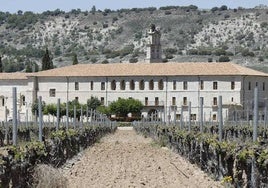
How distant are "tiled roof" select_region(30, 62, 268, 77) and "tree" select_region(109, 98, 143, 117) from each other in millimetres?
5640

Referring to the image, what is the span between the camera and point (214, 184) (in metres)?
19.3

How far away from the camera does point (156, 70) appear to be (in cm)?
10188

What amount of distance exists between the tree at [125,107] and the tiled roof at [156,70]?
564 centimetres

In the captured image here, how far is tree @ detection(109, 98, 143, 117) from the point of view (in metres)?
95.9

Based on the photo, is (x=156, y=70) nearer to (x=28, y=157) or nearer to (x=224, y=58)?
(x=224, y=58)

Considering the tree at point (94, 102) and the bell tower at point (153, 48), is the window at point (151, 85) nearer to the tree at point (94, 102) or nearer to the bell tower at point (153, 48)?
the tree at point (94, 102)

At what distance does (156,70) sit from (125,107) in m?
8.35

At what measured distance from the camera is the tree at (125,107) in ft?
315

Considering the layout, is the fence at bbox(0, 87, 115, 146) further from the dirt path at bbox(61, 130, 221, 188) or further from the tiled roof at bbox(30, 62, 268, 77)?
the tiled roof at bbox(30, 62, 268, 77)

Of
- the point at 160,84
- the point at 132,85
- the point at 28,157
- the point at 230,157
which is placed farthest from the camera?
the point at 132,85

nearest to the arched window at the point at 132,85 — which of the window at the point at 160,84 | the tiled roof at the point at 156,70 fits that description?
the tiled roof at the point at 156,70

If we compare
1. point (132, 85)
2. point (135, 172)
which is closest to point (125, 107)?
point (132, 85)

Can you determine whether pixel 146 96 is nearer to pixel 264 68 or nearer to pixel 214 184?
pixel 264 68

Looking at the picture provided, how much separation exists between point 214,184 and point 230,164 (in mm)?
756
